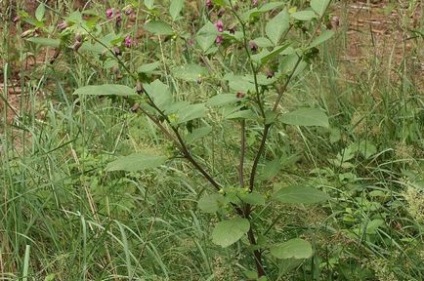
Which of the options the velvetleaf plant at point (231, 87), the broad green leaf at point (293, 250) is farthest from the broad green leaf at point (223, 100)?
the broad green leaf at point (293, 250)

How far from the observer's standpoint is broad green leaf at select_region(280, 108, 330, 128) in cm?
242

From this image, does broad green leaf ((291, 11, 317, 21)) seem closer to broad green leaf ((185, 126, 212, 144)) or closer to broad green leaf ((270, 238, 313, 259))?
broad green leaf ((185, 126, 212, 144))

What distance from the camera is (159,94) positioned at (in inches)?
102

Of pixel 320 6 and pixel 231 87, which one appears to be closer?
pixel 320 6

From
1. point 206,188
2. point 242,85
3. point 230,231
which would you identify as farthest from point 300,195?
point 206,188

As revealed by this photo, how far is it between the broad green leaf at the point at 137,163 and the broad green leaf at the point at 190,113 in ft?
0.41

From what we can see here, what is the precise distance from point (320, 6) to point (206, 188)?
1.11m

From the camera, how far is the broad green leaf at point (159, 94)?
2572mm

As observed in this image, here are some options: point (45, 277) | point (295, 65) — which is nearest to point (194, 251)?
point (45, 277)

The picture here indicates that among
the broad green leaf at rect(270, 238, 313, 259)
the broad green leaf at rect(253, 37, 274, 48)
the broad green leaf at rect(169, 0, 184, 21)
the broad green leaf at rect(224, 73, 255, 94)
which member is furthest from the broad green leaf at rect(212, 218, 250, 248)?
the broad green leaf at rect(169, 0, 184, 21)

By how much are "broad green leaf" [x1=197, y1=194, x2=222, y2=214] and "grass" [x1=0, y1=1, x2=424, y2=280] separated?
0.19 meters

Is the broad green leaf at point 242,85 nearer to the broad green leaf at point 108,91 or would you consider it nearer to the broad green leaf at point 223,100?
the broad green leaf at point 223,100

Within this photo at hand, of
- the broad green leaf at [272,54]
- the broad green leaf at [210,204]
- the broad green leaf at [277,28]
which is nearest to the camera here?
the broad green leaf at [272,54]

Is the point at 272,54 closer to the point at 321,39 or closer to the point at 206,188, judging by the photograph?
the point at 321,39
